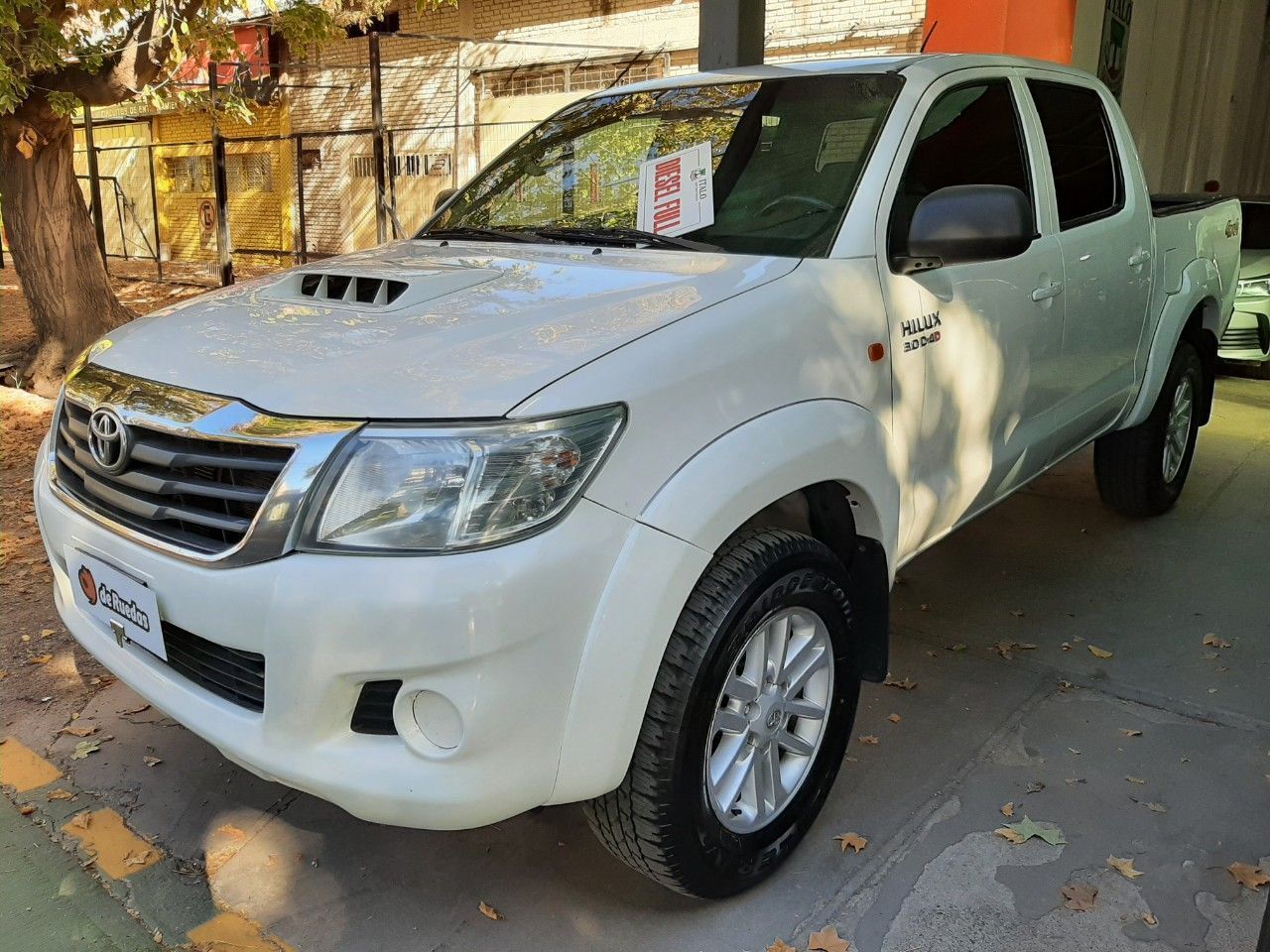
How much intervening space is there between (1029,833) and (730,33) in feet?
14.2

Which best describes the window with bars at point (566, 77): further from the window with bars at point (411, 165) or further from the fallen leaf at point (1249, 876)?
the fallen leaf at point (1249, 876)

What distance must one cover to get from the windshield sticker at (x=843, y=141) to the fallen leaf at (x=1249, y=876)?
204cm

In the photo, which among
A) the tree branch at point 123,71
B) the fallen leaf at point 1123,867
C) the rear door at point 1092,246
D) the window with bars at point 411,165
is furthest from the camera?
the window with bars at point 411,165

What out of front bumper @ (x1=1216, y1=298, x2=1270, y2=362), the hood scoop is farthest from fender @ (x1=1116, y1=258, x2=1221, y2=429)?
front bumper @ (x1=1216, y1=298, x2=1270, y2=362)

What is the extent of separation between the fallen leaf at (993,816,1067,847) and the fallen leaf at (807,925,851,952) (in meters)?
0.62

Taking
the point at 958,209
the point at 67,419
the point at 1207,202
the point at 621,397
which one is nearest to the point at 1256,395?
the point at 1207,202

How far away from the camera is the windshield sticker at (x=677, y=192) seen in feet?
9.71

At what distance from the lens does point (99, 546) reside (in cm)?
231

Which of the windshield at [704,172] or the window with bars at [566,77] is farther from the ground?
the window with bars at [566,77]

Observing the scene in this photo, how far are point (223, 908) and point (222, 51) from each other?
6.90 meters


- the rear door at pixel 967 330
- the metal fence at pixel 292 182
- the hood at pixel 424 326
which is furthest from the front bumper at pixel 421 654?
the metal fence at pixel 292 182

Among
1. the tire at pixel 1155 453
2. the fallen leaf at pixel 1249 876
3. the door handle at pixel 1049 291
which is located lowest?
the fallen leaf at pixel 1249 876

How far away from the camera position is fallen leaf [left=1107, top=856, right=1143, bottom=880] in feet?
8.51

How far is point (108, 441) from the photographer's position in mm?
2283
